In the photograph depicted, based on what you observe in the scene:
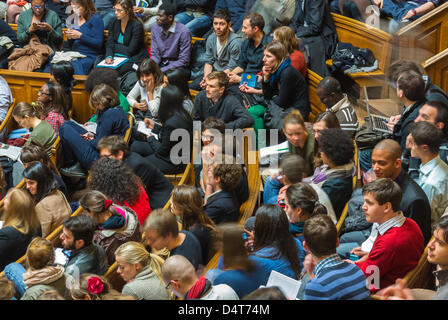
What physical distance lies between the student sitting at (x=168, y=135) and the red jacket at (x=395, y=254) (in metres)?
2.00

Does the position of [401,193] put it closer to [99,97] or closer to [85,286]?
[85,286]

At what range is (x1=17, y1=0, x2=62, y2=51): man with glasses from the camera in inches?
262

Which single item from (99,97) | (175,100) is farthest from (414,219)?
(99,97)

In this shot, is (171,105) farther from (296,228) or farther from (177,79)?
(296,228)

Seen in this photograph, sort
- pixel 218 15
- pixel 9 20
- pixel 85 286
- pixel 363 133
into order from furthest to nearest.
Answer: pixel 9 20
pixel 218 15
pixel 363 133
pixel 85 286

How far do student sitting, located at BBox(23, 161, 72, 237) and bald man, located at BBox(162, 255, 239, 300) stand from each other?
4.68 ft

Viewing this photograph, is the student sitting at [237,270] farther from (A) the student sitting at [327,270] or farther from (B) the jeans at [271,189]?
(B) the jeans at [271,189]

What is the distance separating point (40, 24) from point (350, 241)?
4.13 metres

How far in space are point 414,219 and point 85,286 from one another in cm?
174

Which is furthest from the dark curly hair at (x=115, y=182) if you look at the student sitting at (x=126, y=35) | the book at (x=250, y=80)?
the student sitting at (x=126, y=35)

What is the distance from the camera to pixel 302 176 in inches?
169

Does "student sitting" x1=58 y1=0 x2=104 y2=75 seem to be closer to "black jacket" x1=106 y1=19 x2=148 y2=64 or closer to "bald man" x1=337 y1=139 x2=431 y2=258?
"black jacket" x1=106 y1=19 x2=148 y2=64

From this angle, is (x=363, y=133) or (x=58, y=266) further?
(x=363, y=133)

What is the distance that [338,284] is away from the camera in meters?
3.03
